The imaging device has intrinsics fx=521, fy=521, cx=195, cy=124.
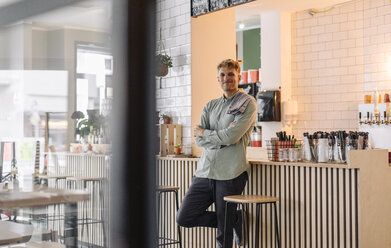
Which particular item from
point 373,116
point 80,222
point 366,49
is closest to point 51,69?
point 80,222

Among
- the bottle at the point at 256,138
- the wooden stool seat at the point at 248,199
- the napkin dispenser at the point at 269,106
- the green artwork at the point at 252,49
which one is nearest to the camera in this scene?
the wooden stool seat at the point at 248,199

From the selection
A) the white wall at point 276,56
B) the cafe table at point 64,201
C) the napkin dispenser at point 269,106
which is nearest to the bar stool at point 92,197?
the cafe table at point 64,201

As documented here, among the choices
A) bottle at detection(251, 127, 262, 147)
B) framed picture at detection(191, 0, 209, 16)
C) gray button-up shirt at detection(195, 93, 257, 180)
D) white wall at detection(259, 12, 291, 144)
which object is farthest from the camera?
bottle at detection(251, 127, 262, 147)

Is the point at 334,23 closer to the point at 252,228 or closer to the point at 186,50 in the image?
the point at 186,50

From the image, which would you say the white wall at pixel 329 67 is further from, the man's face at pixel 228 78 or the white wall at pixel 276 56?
the man's face at pixel 228 78

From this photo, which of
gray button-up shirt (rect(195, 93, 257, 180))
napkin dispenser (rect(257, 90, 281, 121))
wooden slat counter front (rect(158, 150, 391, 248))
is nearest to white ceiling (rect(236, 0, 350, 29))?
napkin dispenser (rect(257, 90, 281, 121))

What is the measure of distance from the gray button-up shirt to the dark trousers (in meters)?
0.06

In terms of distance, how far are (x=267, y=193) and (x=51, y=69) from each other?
402 centimetres

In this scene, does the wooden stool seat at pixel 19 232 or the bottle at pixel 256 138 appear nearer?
the wooden stool seat at pixel 19 232

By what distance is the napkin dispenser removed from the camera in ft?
26.6

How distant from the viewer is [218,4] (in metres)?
5.51

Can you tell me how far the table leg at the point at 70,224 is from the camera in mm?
479

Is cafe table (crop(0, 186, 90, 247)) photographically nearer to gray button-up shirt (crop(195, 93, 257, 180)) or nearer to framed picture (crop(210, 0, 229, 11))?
gray button-up shirt (crop(195, 93, 257, 180))

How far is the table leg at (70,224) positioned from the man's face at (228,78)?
3.68 metres
